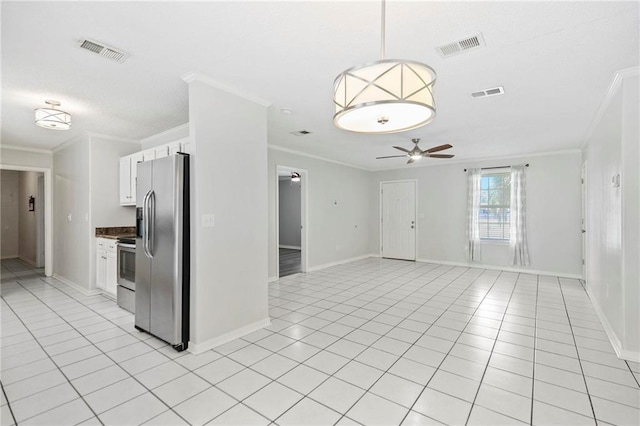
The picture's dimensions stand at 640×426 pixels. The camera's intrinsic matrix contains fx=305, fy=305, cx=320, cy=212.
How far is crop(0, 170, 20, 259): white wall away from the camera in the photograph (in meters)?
8.31

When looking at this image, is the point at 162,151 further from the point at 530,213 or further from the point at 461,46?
the point at 530,213

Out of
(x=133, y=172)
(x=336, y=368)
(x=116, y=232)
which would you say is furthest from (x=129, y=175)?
(x=336, y=368)

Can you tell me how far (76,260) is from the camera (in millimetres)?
5125

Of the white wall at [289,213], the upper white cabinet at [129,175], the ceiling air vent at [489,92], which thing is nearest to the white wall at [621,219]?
the ceiling air vent at [489,92]

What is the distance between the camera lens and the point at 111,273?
14.5ft

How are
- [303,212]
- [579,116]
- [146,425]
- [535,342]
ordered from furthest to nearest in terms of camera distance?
[303,212]
[579,116]
[535,342]
[146,425]

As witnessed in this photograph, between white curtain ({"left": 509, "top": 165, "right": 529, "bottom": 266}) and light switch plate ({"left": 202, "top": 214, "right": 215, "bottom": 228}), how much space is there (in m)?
6.15

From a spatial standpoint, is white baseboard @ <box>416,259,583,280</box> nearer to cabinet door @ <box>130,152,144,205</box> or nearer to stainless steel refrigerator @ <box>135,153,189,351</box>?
stainless steel refrigerator @ <box>135,153,189,351</box>

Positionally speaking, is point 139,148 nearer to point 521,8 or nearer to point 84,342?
point 84,342

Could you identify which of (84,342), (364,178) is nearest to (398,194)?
(364,178)

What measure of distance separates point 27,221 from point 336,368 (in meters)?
9.51

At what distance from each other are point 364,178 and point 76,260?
21.4 ft

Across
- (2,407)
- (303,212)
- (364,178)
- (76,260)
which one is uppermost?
(364,178)

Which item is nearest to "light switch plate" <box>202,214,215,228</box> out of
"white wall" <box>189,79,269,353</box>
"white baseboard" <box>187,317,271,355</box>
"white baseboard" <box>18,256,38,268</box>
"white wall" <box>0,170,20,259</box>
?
"white wall" <box>189,79,269,353</box>
